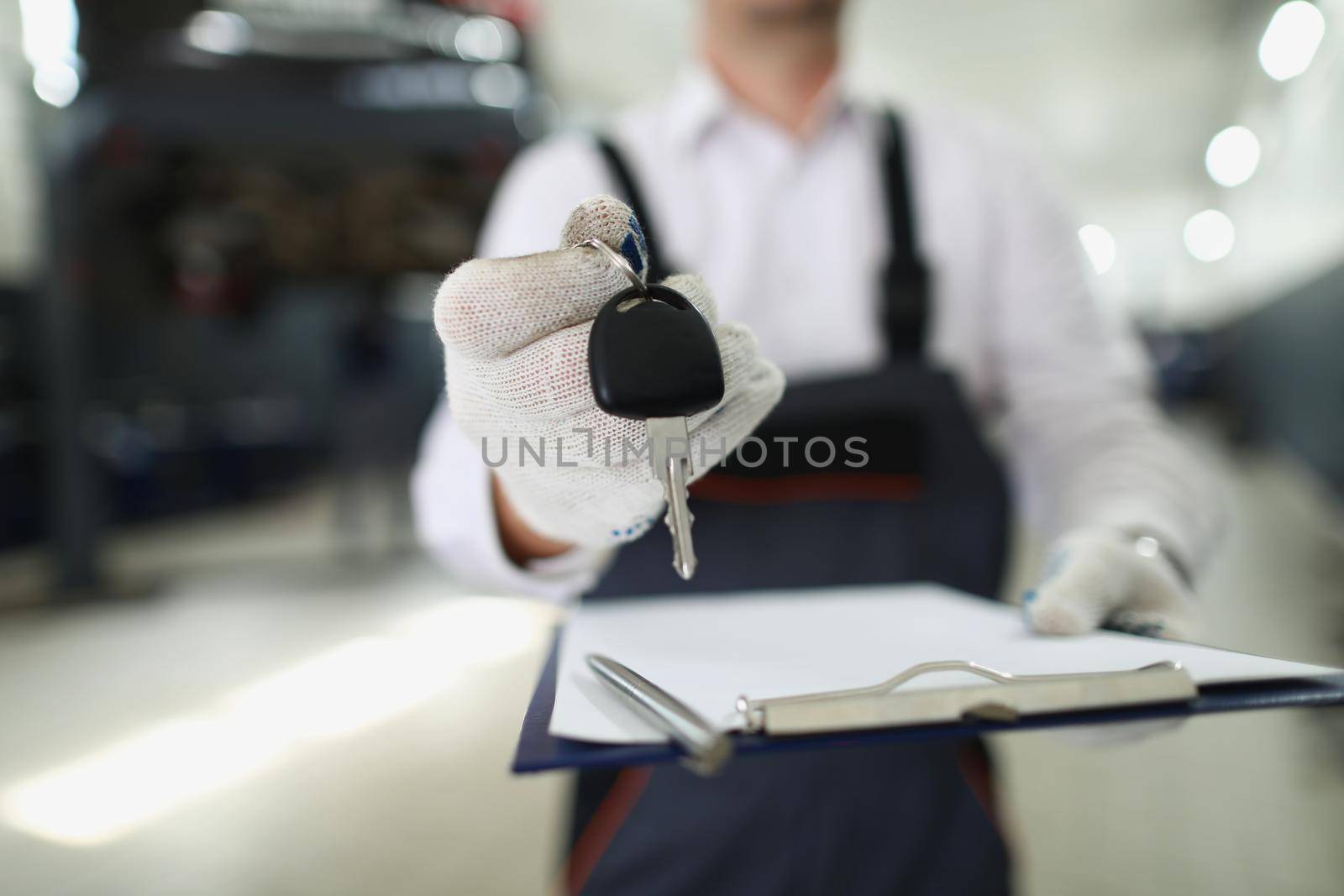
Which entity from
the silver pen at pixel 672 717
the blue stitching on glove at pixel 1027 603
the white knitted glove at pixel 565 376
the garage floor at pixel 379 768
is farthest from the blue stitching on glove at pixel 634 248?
the garage floor at pixel 379 768

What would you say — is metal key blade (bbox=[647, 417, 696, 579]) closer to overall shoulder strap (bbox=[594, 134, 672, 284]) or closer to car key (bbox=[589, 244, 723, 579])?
car key (bbox=[589, 244, 723, 579])

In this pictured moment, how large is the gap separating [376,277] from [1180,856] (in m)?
2.66

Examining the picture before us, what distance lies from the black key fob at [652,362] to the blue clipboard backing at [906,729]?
12cm

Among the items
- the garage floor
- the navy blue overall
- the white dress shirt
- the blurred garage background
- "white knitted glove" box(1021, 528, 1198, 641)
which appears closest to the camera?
"white knitted glove" box(1021, 528, 1198, 641)

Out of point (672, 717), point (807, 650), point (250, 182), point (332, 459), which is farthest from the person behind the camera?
point (332, 459)

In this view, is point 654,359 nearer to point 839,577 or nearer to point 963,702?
point 963,702

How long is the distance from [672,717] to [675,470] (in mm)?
98

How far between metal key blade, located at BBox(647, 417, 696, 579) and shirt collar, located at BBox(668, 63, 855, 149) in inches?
21.1

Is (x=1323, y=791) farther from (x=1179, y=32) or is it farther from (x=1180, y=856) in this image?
(x=1179, y=32)

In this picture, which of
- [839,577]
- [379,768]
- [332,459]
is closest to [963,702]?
[839,577]

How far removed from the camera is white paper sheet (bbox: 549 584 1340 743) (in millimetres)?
319

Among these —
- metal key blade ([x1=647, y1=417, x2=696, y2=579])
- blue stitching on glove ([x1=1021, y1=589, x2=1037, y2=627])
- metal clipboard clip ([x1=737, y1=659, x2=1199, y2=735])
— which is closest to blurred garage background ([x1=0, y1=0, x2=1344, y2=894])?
metal key blade ([x1=647, y1=417, x2=696, y2=579])

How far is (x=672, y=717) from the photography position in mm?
283

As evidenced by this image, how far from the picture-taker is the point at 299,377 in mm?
4227
